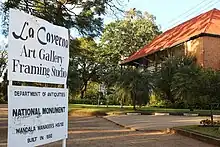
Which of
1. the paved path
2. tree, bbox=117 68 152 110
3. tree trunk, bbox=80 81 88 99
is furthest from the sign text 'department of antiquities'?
tree trunk, bbox=80 81 88 99

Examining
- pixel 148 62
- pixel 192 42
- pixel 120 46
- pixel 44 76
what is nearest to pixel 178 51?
pixel 192 42

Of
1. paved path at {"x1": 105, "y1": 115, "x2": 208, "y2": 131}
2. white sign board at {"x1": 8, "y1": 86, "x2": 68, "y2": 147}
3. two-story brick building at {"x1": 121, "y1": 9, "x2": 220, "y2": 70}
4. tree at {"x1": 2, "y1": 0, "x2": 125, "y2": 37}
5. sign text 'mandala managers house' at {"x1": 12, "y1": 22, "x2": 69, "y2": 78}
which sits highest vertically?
two-story brick building at {"x1": 121, "y1": 9, "x2": 220, "y2": 70}

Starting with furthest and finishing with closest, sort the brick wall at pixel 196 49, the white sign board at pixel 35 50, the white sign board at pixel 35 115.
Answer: the brick wall at pixel 196 49 < the white sign board at pixel 35 50 < the white sign board at pixel 35 115

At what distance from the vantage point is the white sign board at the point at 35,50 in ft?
15.1

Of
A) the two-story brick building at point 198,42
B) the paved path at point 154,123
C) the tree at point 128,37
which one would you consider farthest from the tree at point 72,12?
the tree at point 128,37

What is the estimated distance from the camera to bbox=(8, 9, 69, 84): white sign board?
4594mm

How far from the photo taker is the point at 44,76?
518cm

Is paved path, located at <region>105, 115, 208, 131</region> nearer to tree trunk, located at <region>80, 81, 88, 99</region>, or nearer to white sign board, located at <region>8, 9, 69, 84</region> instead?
white sign board, located at <region>8, 9, 69, 84</region>

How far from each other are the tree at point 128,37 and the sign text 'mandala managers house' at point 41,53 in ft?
152

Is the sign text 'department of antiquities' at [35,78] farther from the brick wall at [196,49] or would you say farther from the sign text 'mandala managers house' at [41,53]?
the brick wall at [196,49]

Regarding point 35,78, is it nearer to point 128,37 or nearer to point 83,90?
point 128,37

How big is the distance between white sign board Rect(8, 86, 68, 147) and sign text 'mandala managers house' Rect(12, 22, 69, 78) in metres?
0.24

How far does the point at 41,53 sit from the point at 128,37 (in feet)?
159

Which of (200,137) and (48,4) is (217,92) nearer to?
(200,137)
